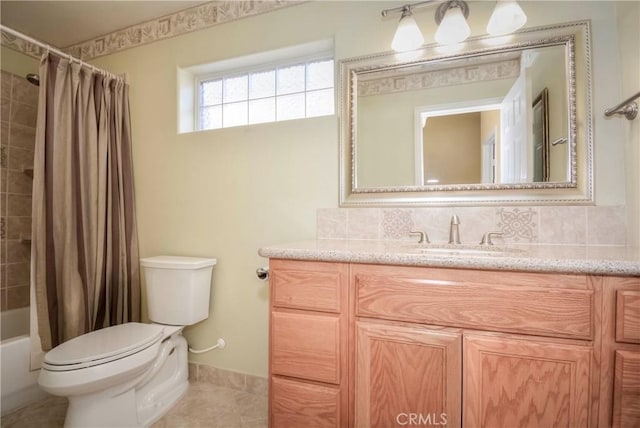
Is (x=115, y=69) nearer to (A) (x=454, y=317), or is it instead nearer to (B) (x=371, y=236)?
(B) (x=371, y=236)

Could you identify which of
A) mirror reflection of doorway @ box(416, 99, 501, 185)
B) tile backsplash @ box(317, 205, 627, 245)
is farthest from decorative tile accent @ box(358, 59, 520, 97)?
tile backsplash @ box(317, 205, 627, 245)

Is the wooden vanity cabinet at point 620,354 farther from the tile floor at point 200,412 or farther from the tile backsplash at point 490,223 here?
the tile floor at point 200,412

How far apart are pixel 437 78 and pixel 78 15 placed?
7.46 ft

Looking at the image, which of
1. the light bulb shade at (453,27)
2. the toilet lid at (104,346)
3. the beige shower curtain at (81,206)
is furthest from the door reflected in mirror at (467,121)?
the beige shower curtain at (81,206)

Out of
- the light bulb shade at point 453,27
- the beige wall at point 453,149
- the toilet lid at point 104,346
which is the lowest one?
the toilet lid at point 104,346

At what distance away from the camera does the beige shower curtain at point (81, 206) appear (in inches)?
60.7

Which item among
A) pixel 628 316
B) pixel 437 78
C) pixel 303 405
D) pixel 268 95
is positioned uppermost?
pixel 268 95

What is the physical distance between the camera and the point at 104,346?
1.28 metres

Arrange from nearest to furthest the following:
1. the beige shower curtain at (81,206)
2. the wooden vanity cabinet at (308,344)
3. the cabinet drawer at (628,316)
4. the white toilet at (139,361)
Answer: the cabinet drawer at (628,316) < the wooden vanity cabinet at (308,344) < the white toilet at (139,361) < the beige shower curtain at (81,206)

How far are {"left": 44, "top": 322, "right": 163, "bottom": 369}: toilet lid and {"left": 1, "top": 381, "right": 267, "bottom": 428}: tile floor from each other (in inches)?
17.0

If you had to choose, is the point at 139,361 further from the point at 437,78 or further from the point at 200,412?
the point at 437,78

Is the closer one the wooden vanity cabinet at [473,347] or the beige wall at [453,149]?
the wooden vanity cabinet at [473,347]

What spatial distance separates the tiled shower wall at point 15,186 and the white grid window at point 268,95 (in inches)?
46.8

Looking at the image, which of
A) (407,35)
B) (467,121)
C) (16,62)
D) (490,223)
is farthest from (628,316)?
(16,62)
